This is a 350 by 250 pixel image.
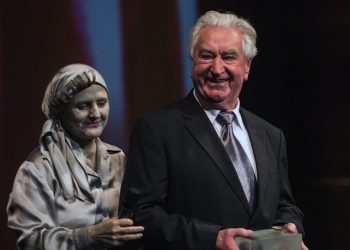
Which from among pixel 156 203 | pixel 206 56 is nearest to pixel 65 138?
pixel 156 203

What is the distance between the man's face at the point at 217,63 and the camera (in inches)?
99.2

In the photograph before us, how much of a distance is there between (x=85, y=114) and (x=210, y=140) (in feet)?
1.62

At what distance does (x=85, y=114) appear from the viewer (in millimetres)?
2682

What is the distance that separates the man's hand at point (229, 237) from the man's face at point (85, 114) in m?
0.66

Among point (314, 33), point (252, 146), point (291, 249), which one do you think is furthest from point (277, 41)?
point (291, 249)

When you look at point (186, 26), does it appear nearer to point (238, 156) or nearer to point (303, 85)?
point (303, 85)

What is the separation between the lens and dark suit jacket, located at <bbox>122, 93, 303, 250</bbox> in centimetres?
236

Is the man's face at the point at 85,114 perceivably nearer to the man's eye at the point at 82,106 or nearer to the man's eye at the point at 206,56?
the man's eye at the point at 82,106

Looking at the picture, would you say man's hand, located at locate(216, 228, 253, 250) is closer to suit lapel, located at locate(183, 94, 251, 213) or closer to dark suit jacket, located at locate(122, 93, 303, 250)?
dark suit jacket, located at locate(122, 93, 303, 250)

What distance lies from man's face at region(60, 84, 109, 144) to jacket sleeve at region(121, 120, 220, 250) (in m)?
0.28

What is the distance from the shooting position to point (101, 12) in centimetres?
310

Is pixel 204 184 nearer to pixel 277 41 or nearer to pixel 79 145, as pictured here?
pixel 79 145

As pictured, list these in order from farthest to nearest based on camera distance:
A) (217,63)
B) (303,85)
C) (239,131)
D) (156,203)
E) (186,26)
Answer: (303,85) → (186,26) → (239,131) → (217,63) → (156,203)

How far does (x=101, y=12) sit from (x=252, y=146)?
3.11 feet
